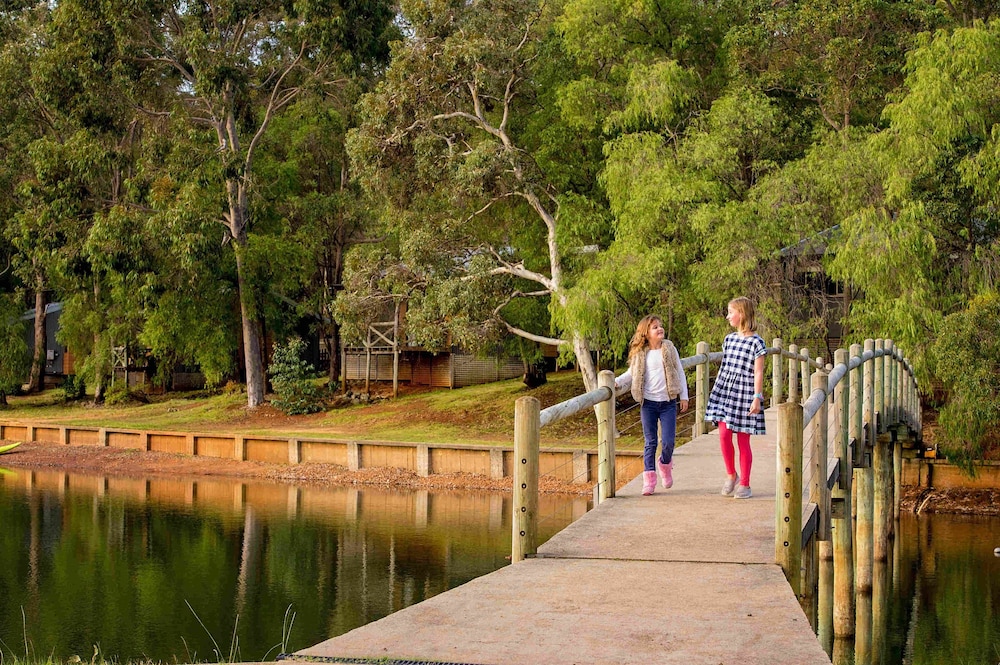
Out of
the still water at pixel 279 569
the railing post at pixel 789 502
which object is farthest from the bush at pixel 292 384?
the railing post at pixel 789 502

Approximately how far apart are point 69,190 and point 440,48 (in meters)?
14.4

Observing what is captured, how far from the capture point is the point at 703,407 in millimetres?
14719

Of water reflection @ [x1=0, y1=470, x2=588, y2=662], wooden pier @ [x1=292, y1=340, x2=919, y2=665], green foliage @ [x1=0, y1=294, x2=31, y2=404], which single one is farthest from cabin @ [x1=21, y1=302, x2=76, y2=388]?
wooden pier @ [x1=292, y1=340, x2=919, y2=665]

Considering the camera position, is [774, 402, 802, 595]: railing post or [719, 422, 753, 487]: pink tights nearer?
[774, 402, 802, 595]: railing post

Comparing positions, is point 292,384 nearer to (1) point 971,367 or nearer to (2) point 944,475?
(2) point 944,475

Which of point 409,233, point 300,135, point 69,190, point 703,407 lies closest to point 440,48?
point 409,233

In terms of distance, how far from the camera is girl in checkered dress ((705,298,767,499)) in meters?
9.38

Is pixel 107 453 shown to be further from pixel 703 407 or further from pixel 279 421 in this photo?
pixel 703 407

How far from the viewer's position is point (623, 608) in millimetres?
5996

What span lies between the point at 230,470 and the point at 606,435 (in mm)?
24834

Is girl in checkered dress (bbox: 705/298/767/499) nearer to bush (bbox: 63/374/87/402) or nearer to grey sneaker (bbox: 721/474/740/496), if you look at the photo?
grey sneaker (bbox: 721/474/740/496)

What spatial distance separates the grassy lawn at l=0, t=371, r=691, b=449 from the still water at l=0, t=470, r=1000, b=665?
12.9 ft

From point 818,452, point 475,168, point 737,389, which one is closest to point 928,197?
point 475,168

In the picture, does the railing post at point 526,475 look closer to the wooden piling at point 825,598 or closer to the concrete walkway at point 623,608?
the concrete walkway at point 623,608
